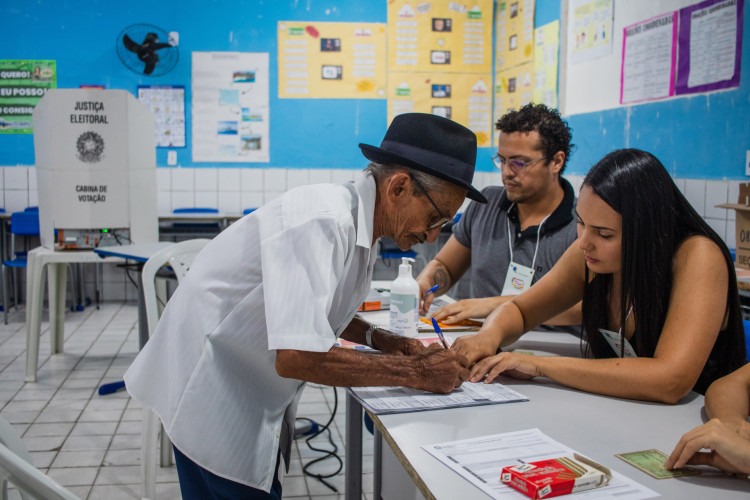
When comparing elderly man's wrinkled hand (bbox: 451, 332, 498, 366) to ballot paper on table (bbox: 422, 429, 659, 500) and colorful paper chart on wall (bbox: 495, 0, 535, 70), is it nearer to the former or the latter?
ballot paper on table (bbox: 422, 429, 659, 500)

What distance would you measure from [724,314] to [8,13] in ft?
21.7

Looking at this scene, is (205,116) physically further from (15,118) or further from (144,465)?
(144,465)

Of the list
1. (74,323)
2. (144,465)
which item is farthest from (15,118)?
(144,465)

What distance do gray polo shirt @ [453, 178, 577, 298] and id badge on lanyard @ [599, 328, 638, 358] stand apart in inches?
29.3

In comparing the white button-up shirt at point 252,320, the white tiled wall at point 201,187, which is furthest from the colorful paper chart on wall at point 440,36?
the white button-up shirt at point 252,320

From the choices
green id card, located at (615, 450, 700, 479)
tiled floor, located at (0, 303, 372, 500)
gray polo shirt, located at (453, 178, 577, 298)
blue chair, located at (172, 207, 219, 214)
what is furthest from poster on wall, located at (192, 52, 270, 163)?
green id card, located at (615, 450, 700, 479)

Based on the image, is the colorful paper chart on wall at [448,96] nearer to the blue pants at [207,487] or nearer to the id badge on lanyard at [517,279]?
the id badge on lanyard at [517,279]

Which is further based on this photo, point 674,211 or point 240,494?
point 674,211

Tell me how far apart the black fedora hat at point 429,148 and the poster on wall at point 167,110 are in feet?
17.4

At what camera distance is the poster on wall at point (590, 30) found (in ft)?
13.8

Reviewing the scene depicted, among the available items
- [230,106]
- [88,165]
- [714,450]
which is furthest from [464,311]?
[230,106]

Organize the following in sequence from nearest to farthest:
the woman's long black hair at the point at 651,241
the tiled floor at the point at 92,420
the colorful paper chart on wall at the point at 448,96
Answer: the woman's long black hair at the point at 651,241
the tiled floor at the point at 92,420
the colorful paper chart on wall at the point at 448,96

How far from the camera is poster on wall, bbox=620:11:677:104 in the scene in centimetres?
354

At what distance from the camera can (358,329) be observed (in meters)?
1.71
